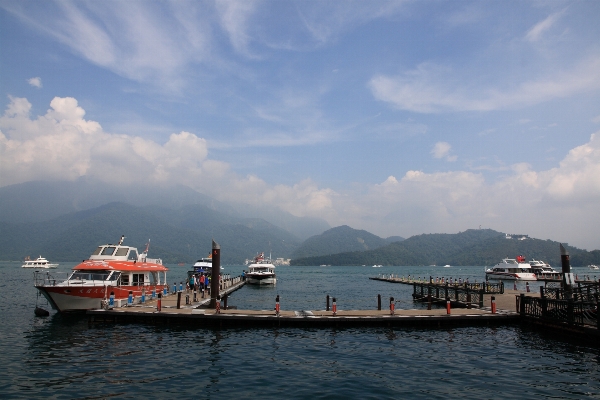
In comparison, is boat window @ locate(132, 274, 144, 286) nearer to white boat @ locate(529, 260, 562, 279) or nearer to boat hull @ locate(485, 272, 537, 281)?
boat hull @ locate(485, 272, 537, 281)

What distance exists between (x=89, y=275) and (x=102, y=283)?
4.79ft

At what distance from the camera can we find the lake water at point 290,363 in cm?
1562

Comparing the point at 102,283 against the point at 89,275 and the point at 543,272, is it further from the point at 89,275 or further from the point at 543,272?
the point at 543,272

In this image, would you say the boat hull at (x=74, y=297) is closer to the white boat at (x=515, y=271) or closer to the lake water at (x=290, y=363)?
the lake water at (x=290, y=363)

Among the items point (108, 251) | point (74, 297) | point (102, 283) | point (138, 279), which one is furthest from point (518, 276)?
point (74, 297)

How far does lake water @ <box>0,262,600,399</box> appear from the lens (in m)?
15.6

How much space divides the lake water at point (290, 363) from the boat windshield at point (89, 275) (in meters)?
5.84

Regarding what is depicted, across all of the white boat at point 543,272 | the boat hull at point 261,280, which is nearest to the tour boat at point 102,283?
the boat hull at point 261,280

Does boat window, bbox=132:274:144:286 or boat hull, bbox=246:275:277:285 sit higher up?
boat window, bbox=132:274:144:286

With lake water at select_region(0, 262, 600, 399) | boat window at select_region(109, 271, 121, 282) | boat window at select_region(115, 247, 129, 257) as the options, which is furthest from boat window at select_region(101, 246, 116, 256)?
lake water at select_region(0, 262, 600, 399)

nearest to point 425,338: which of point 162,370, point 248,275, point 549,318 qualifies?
point 549,318

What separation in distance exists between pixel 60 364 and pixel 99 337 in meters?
5.83

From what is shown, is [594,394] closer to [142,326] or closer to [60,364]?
[60,364]

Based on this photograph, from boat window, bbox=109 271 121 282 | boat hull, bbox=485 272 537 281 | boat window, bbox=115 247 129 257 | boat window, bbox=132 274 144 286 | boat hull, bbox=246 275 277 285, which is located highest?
boat window, bbox=115 247 129 257
